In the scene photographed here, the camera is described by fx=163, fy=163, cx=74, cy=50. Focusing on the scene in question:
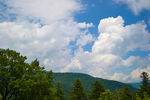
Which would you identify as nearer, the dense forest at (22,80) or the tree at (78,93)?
the dense forest at (22,80)

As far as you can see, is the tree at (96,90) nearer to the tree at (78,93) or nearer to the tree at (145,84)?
the tree at (78,93)

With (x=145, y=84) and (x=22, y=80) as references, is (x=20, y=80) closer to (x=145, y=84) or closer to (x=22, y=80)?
(x=22, y=80)

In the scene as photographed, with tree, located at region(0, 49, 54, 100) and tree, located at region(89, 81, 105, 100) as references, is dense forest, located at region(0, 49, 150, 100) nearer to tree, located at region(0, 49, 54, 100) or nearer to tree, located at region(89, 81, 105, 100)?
tree, located at region(0, 49, 54, 100)

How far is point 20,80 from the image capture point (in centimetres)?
3039

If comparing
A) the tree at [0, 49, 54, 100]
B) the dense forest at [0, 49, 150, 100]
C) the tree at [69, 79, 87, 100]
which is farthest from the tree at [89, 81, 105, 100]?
the tree at [0, 49, 54, 100]

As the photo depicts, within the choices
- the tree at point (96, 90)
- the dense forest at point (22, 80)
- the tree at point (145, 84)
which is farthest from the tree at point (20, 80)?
the tree at point (145, 84)

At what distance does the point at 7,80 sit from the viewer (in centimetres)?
3083

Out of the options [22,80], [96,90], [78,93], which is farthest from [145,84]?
[22,80]

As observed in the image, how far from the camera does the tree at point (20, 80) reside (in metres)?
30.4

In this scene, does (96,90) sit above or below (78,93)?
above

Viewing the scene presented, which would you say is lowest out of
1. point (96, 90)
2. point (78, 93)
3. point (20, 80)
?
point (78, 93)

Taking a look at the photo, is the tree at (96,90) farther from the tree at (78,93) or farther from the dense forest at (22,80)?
the dense forest at (22,80)

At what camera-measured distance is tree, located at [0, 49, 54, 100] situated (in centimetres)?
3041

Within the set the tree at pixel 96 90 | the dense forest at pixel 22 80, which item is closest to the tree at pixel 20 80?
the dense forest at pixel 22 80
